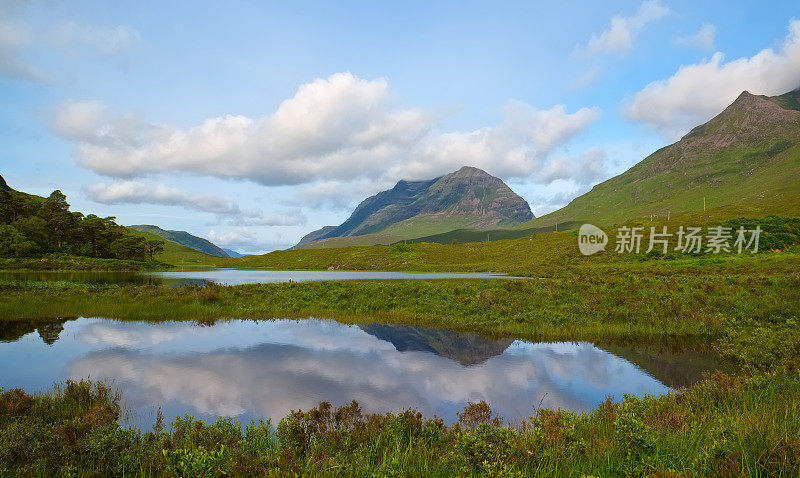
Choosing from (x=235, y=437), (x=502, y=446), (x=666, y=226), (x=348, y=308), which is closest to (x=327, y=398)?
(x=235, y=437)

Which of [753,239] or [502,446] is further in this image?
[753,239]

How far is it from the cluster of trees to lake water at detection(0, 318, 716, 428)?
372ft

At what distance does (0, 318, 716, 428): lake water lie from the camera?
13047 millimetres

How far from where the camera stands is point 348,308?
33.9 m

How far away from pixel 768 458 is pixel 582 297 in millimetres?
26959

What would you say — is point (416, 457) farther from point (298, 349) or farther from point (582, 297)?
point (582, 297)
